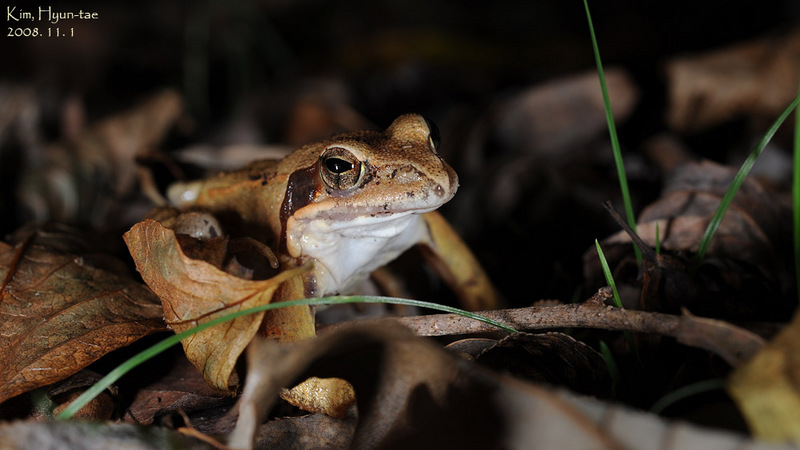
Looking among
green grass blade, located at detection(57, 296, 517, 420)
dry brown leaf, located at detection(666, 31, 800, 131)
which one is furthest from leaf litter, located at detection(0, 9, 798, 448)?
dry brown leaf, located at detection(666, 31, 800, 131)

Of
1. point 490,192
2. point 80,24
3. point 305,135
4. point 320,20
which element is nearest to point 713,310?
point 490,192

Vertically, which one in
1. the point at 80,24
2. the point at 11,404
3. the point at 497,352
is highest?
the point at 80,24

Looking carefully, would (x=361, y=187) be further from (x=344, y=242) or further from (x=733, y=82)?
(x=733, y=82)

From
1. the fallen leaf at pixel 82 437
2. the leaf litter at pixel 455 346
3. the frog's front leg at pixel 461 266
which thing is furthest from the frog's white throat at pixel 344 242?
the fallen leaf at pixel 82 437

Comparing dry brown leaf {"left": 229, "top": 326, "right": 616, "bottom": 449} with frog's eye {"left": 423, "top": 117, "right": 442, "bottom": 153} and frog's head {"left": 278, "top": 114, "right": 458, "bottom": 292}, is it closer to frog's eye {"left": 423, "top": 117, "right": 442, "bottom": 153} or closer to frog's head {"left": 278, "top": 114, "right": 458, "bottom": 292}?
frog's head {"left": 278, "top": 114, "right": 458, "bottom": 292}

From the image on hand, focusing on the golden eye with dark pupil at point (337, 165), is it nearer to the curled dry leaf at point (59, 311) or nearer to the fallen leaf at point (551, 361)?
the curled dry leaf at point (59, 311)

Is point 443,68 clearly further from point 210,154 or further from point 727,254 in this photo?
point 727,254

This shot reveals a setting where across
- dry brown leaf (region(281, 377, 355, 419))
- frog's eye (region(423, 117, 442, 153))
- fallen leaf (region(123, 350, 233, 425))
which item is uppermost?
frog's eye (region(423, 117, 442, 153))

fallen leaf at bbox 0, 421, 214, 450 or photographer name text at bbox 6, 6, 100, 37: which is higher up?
photographer name text at bbox 6, 6, 100, 37
